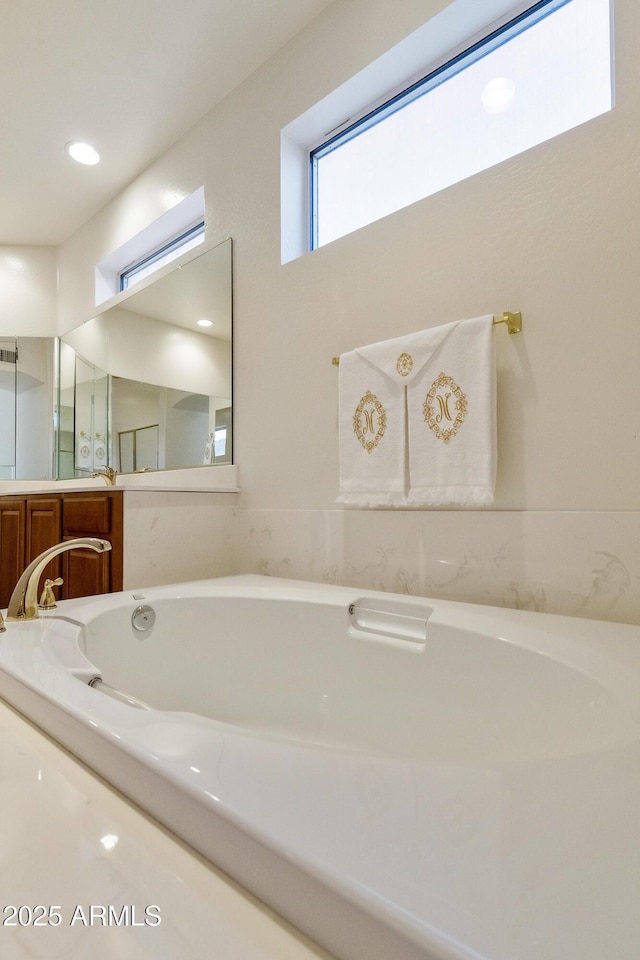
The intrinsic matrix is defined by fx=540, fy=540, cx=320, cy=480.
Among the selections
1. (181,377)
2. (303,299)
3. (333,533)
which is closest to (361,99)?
(303,299)

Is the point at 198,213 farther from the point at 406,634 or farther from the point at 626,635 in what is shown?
the point at 626,635

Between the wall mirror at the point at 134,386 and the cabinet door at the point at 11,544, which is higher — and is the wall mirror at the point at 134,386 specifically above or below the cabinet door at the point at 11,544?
above

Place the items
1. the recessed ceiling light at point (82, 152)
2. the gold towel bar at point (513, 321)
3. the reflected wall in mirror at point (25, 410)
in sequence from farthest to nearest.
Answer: the reflected wall in mirror at point (25, 410) → the recessed ceiling light at point (82, 152) → the gold towel bar at point (513, 321)

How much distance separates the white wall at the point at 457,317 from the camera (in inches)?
49.3

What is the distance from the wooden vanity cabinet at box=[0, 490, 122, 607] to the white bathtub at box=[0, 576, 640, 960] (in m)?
0.58

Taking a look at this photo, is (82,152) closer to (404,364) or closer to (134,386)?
(134,386)

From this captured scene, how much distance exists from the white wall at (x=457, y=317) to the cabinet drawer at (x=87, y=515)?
245mm

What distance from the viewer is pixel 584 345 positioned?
129cm

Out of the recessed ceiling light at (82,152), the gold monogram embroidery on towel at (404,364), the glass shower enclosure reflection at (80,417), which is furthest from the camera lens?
the glass shower enclosure reflection at (80,417)

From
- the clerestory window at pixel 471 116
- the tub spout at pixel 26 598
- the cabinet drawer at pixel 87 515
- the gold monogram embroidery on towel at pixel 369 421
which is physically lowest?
the tub spout at pixel 26 598

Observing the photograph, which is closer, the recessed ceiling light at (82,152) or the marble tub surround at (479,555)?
the marble tub surround at (479,555)

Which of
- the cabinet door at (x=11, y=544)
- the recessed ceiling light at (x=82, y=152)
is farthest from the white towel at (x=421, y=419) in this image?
the recessed ceiling light at (x=82, y=152)

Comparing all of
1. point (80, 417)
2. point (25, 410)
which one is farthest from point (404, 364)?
point (25, 410)

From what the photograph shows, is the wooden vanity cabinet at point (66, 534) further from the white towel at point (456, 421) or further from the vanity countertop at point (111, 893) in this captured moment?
the vanity countertop at point (111, 893)
